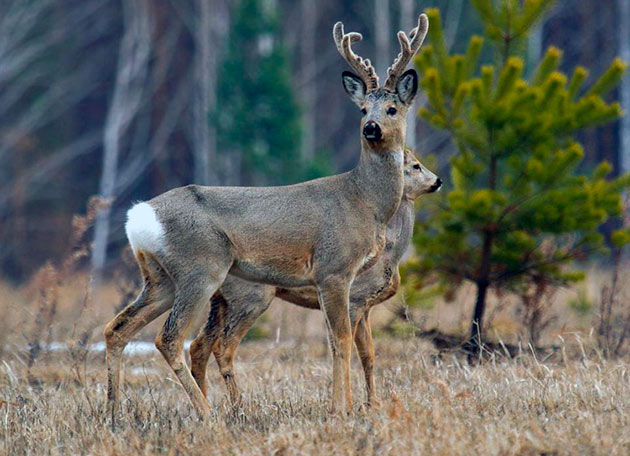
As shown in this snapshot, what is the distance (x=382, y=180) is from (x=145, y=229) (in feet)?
5.59

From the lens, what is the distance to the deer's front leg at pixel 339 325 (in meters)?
6.39

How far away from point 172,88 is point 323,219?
21.2 metres

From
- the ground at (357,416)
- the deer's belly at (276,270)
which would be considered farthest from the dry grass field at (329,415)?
the deer's belly at (276,270)

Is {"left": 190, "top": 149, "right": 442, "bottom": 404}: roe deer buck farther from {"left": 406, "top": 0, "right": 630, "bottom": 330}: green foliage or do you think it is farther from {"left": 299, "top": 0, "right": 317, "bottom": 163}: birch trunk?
{"left": 299, "top": 0, "right": 317, "bottom": 163}: birch trunk

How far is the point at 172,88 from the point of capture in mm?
27062

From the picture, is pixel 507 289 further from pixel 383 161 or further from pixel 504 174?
pixel 383 161

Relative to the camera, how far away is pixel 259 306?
24.1 ft

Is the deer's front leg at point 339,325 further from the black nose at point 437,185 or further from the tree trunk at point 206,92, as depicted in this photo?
the tree trunk at point 206,92

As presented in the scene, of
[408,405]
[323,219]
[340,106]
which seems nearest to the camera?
[408,405]

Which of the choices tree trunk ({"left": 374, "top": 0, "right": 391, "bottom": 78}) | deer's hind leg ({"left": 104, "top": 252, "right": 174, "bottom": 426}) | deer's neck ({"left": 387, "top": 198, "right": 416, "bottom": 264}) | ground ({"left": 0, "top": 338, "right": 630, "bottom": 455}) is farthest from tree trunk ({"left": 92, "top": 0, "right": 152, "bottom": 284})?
deer's hind leg ({"left": 104, "top": 252, "right": 174, "bottom": 426})

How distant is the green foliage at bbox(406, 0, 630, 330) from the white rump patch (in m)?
3.36

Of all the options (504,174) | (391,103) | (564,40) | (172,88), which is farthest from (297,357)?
(564,40)

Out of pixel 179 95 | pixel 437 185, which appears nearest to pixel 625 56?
pixel 179 95

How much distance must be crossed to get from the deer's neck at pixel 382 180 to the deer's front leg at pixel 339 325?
638 mm
